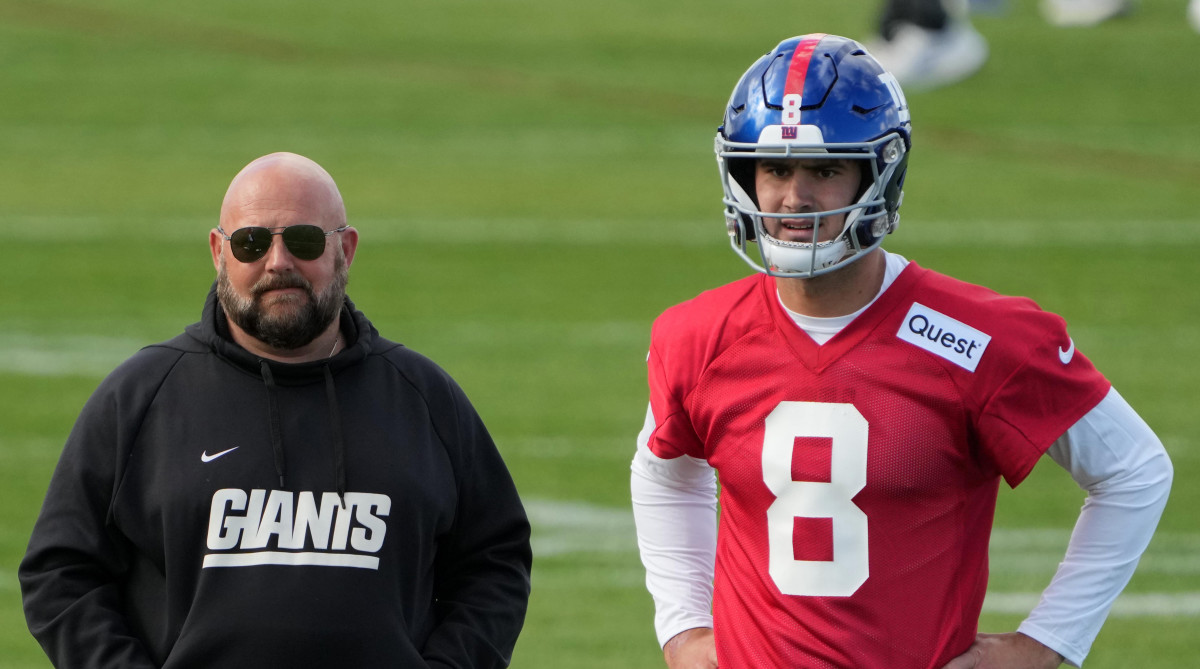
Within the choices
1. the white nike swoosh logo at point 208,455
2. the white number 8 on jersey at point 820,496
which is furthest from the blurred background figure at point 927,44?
the white nike swoosh logo at point 208,455

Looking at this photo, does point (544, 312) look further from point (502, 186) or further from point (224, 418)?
point (224, 418)

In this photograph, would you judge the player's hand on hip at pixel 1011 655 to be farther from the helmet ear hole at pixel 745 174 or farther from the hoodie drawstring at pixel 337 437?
the hoodie drawstring at pixel 337 437

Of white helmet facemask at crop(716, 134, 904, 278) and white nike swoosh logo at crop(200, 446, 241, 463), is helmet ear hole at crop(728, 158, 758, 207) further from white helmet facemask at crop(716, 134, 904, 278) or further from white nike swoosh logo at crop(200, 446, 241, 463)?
white nike swoosh logo at crop(200, 446, 241, 463)

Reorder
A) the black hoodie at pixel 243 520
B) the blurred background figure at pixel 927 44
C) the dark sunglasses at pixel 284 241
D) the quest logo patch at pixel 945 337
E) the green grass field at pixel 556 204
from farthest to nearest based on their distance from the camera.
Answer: the blurred background figure at pixel 927 44 → the green grass field at pixel 556 204 → the dark sunglasses at pixel 284 241 → the black hoodie at pixel 243 520 → the quest logo patch at pixel 945 337

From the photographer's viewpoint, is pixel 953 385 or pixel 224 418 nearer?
pixel 953 385

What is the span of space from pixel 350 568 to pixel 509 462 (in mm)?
6545

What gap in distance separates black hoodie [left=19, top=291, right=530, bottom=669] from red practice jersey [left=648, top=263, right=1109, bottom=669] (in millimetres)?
675

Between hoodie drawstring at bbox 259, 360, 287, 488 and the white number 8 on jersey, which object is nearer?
the white number 8 on jersey

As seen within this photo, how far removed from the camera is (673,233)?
16.5 m

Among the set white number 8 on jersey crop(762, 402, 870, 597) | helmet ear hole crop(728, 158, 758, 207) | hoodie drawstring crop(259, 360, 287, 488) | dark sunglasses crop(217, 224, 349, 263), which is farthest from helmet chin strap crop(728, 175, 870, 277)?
hoodie drawstring crop(259, 360, 287, 488)

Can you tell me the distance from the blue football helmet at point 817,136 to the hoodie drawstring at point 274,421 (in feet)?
3.32

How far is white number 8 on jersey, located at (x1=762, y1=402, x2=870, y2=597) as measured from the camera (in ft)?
11.9

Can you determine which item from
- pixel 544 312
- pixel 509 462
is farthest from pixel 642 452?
pixel 544 312

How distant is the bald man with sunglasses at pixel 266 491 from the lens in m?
3.74
